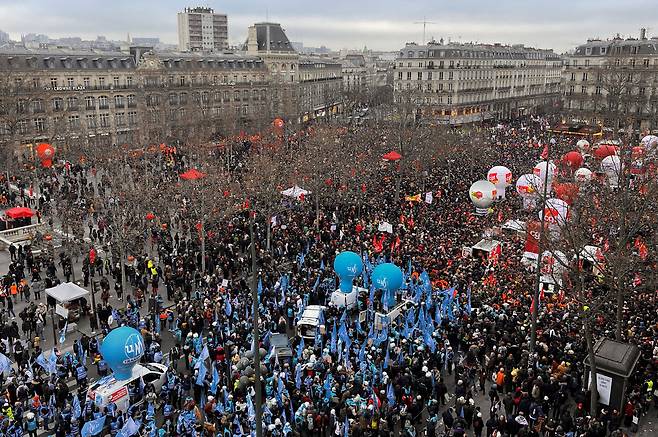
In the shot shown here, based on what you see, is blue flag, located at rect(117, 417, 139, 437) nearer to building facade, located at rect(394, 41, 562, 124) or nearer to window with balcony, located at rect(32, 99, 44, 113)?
window with balcony, located at rect(32, 99, 44, 113)

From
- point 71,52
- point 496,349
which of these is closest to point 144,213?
point 496,349

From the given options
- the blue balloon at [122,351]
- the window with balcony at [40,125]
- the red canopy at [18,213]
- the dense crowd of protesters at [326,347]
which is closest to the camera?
the dense crowd of protesters at [326,347]

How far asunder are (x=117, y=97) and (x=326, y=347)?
57.8 metres

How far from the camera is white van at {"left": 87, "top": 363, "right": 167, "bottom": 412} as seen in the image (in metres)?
17.3

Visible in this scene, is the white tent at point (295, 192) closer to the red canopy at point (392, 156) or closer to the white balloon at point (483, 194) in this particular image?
the white balloon at point (483, 194)

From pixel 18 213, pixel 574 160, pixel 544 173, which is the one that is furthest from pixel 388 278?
pixel 574 160

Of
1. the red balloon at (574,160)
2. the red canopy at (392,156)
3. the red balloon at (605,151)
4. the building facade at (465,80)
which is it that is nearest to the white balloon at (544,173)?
the red balloon at (574,160)

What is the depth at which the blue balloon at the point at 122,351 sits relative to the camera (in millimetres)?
17859

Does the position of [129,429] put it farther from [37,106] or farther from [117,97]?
[117,97]

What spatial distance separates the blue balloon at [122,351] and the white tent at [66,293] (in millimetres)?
6610

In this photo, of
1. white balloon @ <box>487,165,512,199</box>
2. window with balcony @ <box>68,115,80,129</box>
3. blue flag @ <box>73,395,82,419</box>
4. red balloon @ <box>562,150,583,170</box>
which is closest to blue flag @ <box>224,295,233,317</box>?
blue flag @ <box>73,395,82,419</box>

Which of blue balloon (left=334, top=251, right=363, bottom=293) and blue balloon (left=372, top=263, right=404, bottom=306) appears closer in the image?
blue balloon (left=372, top=263, right=404, bottom=306)

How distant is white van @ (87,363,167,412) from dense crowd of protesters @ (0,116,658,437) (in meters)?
0.31

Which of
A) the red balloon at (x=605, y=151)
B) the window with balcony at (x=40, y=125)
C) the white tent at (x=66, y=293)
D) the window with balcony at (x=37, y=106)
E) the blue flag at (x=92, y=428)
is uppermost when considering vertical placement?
the window with balcony at (x=37, y=106)
